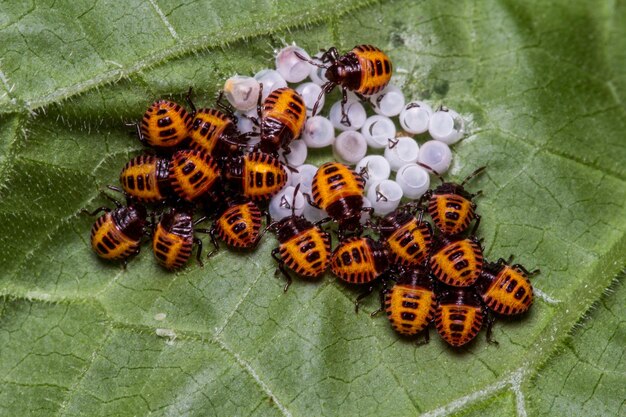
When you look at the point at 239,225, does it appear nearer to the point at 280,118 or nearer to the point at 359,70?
the point at 280,118

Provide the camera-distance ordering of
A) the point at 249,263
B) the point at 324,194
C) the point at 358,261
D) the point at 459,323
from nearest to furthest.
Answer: the point at 459,323, the point at 358,261, the point at 324,194, the point at 249,263

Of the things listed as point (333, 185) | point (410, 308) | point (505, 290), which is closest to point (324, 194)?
point (333, 185)

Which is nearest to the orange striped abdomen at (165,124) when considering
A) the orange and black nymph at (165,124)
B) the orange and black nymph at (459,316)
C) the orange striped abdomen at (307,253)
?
the orange and black nymph at (165,124)

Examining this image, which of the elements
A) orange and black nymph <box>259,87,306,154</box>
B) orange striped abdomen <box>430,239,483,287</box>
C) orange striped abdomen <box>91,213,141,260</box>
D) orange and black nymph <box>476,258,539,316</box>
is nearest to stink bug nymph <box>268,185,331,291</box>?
orange and black nymph <box>259,87,306,154</box>

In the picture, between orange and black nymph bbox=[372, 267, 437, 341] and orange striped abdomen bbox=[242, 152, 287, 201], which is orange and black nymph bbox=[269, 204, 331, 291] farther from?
orange and black nymph bbox=[372, 267, 437, 341]

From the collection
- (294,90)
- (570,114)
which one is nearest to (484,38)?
(570,114)

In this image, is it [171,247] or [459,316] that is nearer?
[459,316]

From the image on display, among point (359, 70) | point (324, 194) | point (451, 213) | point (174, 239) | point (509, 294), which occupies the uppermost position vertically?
point (359, 70)

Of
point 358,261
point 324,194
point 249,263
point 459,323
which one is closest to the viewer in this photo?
point 459,323
